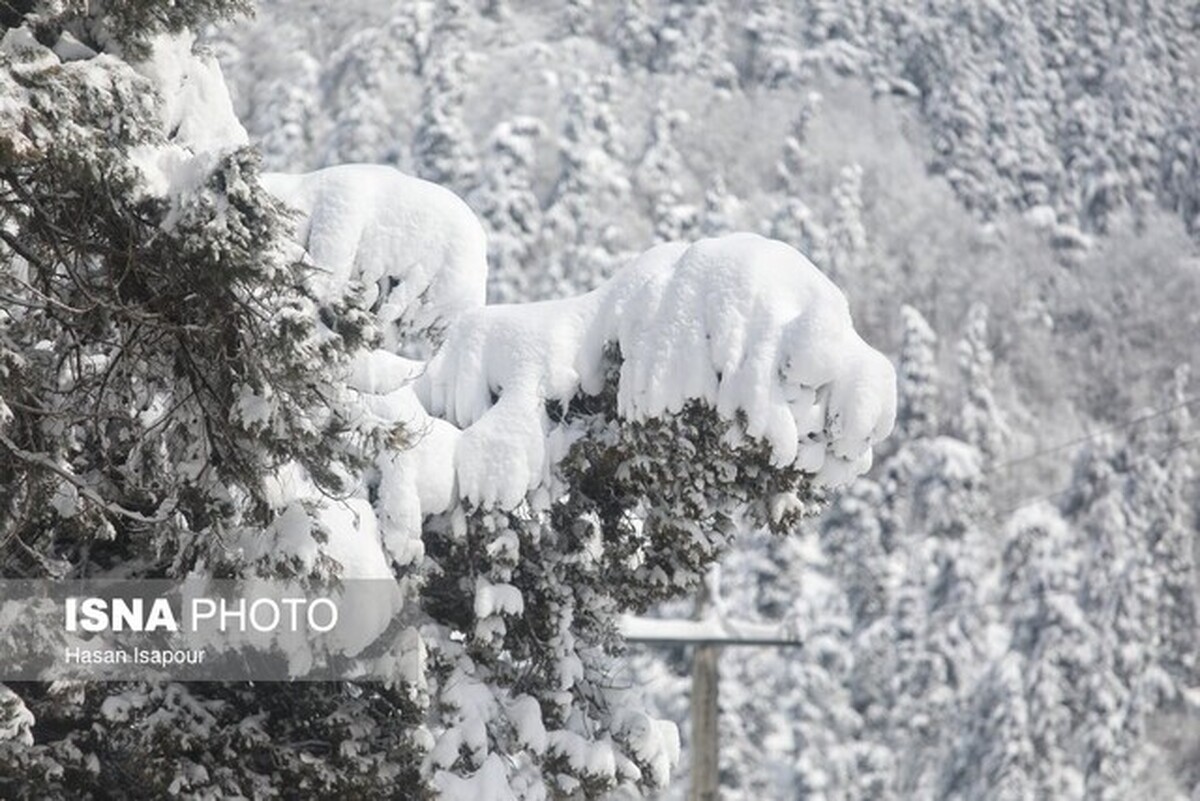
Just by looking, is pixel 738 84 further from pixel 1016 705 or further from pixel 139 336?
pixel 139 336

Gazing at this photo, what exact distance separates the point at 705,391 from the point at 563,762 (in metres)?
2.27

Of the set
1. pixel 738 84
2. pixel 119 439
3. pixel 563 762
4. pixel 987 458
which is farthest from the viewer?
pixel 738 84

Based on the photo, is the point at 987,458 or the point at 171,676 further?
the point at 987,458

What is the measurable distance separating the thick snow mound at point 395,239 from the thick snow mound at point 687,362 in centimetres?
22

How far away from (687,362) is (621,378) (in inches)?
16.4

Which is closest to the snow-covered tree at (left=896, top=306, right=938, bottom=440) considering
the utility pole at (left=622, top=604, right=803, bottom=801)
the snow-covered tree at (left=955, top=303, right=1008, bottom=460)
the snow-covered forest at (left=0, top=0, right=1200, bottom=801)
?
the snow-covered forest at (left=0, top=0, right=1200, bottom=801)

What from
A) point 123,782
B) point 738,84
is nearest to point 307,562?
point 123,782

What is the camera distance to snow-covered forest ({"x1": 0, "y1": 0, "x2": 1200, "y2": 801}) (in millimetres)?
7824

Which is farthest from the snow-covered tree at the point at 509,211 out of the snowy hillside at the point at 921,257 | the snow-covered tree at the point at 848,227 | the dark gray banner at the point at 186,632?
the dark gray banner at the point at 186,632

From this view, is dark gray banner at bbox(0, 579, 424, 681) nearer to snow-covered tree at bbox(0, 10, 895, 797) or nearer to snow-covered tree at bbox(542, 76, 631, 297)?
snow-covered tree at bbox(0, 10, 895, 797)

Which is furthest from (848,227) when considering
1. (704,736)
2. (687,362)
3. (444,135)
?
(687,362)

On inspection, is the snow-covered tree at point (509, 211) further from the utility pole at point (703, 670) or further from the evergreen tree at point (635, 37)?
the utility pole at point (703, 670)

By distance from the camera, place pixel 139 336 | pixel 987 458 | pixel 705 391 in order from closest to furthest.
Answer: pixel 139 336 → pixel 705 391 → pixel 987 458

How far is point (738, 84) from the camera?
81.2m
